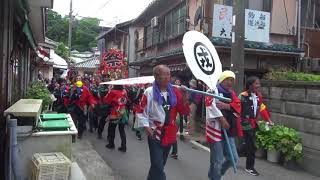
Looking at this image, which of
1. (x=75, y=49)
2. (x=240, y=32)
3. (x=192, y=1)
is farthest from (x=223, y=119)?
(x=75, y=49)

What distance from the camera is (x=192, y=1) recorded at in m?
17.4

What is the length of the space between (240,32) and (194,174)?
159 inches

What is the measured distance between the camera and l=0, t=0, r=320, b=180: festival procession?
19.0 ft

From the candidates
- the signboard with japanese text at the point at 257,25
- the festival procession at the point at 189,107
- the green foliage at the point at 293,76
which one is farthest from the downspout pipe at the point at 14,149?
the signboard with japanese text at the point at 257,25

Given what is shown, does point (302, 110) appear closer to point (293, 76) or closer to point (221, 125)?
point (293, 76)

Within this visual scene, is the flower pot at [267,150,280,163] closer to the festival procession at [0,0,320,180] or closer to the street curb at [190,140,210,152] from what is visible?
the festival procession at [0,0,320,180]

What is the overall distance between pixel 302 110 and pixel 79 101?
6.76 m

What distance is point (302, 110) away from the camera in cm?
975

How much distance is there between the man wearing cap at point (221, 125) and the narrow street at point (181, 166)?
58.6 inches

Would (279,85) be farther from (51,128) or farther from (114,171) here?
(51,128)

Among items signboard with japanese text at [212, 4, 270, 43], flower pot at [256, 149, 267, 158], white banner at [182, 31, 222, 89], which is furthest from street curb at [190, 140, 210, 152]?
white banner at [182, 31, 222, 89]

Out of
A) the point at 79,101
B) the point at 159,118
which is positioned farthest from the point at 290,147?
the point at 79,101

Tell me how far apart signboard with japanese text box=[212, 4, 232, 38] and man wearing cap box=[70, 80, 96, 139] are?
190 inches

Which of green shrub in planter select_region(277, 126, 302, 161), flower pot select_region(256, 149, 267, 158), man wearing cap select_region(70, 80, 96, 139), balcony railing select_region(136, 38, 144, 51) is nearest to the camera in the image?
green shrub in planter select_region(277, 126, 302, 161)
